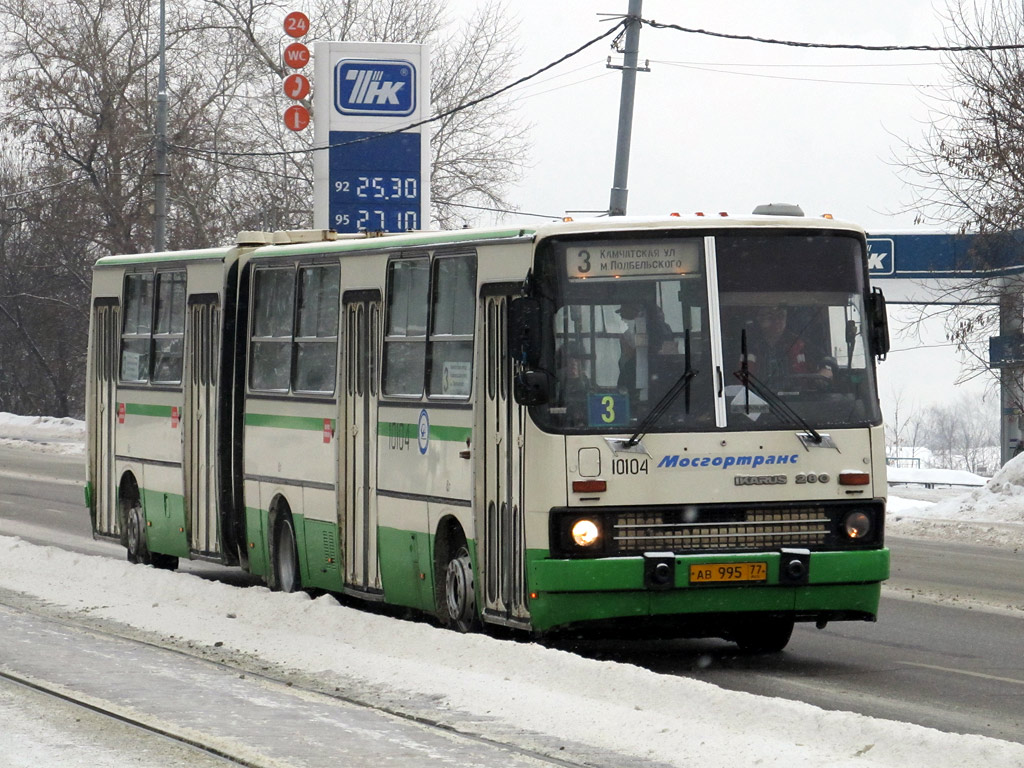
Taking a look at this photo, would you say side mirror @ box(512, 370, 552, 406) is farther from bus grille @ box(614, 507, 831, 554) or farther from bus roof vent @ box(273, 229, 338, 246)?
bus roof vent @ box(273, 229, 338, 246)

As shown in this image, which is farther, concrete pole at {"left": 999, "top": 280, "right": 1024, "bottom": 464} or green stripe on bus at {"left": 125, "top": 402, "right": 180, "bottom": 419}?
concrete pole at {"left": 999, "top": 280, "right": 1024, "bottom": 464}

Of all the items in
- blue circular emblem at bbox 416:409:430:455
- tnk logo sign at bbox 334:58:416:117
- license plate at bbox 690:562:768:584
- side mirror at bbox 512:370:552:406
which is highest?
tnk logo sign at bbox 334:58:416:117

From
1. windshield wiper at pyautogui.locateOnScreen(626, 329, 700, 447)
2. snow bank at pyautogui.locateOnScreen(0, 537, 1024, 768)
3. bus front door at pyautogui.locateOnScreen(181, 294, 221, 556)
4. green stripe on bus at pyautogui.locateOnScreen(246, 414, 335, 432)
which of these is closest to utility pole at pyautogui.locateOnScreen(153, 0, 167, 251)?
bus front door at pyautogui.locateOnScreen(181, 294, 221, 556)

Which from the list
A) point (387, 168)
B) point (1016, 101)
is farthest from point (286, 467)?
point (387, 168)

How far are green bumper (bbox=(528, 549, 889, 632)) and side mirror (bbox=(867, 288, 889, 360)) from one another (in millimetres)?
1217

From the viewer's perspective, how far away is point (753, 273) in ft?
37.0

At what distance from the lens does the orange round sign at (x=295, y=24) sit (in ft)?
163

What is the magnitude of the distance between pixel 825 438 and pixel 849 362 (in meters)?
0.52

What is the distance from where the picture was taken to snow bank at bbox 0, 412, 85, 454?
42.8 m

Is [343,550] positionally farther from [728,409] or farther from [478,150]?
[478,150]

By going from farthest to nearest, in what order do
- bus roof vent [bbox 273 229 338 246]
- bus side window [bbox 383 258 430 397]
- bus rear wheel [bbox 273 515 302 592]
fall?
bus roof vent [bbox 273 229 338 246], bus rear wheel [bbox 273 515 302 592], bus side window [bbox 383 258 430 397]

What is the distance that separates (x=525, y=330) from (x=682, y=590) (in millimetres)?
1730

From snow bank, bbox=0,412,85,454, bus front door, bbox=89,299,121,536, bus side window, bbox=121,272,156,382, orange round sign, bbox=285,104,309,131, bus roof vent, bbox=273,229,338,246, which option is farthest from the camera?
orange round sign, bbox=285,104,309,131

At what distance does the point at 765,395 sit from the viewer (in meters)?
11.2
